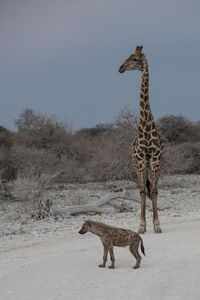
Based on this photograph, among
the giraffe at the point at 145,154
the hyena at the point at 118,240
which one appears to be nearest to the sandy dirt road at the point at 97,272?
the hyena at the point at 118,240

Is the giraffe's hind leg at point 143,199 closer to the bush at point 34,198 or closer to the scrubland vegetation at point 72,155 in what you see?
the bush at point 34,198

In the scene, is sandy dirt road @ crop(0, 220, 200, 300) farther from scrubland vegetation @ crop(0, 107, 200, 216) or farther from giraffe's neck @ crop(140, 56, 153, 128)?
scrubland vegetation @ crop(0, 107, 200, 216)

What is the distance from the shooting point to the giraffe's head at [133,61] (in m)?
11.0

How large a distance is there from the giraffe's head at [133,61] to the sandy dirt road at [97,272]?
11.5 feet

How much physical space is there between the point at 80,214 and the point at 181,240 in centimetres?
617

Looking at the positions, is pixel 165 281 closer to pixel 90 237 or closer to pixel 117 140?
pixel 90 237

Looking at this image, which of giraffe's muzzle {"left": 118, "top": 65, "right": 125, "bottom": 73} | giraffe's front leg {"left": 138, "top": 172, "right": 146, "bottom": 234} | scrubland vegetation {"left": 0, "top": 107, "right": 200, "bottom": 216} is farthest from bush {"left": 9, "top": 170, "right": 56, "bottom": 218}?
giraffe's muzzle {"left": 118, "top": 65, "right": 125, "bottom": 73}

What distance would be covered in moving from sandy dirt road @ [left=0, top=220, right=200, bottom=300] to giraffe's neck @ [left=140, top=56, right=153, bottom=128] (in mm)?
2558

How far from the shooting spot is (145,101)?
11586 millimetres

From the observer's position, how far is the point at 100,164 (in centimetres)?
2628

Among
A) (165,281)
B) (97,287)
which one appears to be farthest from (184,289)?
(97,287)

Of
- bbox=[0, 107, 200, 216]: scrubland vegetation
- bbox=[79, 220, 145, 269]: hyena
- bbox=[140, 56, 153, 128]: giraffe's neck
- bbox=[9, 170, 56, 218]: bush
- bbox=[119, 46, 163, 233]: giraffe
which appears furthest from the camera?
bbox=[0, 107, 200, 216]: scrubland vegetation

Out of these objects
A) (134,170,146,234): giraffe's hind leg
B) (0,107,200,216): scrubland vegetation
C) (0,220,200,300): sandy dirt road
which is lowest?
(0,220,200,300): sandy dirt road

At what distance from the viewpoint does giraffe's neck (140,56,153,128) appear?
1128cm
